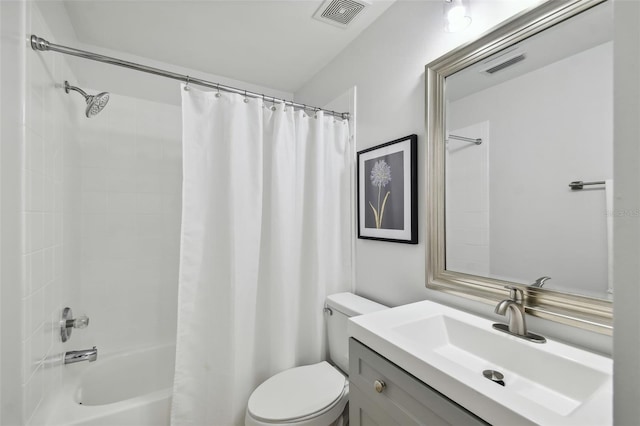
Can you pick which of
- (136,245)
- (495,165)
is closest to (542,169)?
(495,165)

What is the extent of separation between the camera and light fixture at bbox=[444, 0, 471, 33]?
3.66 feet

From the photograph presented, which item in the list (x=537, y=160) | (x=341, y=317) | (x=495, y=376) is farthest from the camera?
(x=341, y=317)

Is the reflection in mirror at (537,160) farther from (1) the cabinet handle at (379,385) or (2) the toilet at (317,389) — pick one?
(2) the toilet at (317,389)

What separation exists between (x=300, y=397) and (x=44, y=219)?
1.33 meters

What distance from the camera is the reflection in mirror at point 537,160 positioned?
85 cm

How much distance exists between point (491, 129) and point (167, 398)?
1.92 metres

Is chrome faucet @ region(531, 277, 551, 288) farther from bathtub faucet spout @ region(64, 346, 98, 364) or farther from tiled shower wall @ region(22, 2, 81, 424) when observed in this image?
bathtub faucet spout @ region(64, 346, 98, 364)

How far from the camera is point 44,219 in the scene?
1.20 m

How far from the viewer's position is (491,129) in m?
1.13

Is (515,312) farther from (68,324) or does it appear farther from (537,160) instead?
(68,324)

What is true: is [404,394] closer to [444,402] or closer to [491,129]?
[444,402]

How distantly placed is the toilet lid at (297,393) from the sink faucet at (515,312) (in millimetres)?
805

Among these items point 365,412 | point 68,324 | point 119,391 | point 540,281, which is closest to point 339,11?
point 540,281

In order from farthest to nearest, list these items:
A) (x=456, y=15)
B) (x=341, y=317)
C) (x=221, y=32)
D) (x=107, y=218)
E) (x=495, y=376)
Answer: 1. (x=107, y=218)
2. (x=221, y=32)
3. (x=341, y=317)
4. (x=456, y=15)
5. (x=495, y=376)
